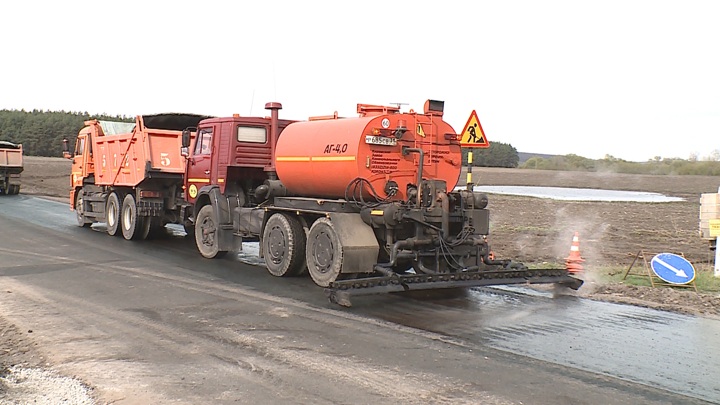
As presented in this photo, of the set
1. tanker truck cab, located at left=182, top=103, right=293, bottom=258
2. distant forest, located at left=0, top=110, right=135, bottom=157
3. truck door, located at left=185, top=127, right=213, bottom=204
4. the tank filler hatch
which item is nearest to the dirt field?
the tank filler hatch

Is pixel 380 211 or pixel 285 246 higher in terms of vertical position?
pixel 380 211

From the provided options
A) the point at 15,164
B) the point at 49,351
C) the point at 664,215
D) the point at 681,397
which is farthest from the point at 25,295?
the point at 15,164

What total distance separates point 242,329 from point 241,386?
76.7 inches

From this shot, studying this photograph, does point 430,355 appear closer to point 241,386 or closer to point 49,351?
point 241,386

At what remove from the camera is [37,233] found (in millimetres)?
16203

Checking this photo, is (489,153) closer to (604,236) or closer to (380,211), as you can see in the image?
(604,236)

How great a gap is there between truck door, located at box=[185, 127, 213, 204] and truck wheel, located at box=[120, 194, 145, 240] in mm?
2444

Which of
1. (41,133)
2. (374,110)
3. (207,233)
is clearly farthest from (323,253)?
(41,133)

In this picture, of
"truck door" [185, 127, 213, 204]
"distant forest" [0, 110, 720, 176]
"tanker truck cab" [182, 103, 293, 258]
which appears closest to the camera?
"tanker truck cab" [182, 103, 293, 258]

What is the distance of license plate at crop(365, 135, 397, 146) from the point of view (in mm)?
9641

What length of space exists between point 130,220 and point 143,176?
4.64ft

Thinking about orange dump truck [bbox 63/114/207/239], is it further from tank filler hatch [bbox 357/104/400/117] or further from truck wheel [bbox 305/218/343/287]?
tank filler hatch [bbox 357/104/400/117]

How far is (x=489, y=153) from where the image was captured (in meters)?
79.1

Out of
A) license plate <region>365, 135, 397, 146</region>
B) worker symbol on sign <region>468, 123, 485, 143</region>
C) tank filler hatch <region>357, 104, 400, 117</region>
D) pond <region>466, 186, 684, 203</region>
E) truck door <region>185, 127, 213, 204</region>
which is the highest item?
tank filler hatch <region>357, 104, 400, 117</region>
